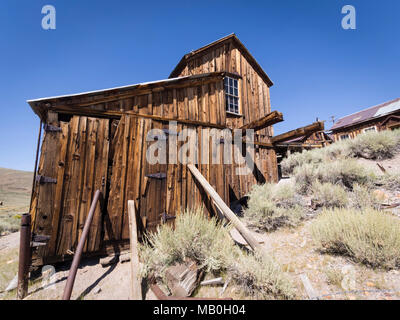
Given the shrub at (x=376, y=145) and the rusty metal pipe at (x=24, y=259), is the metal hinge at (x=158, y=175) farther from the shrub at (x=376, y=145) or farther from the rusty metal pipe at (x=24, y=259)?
the shrub at (x=376, y=145)

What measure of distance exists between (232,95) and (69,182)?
7.21 metres

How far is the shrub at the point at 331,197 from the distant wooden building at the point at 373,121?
1849 centimetres

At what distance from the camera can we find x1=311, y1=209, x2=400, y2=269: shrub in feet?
8.37

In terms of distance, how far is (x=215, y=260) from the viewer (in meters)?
2.95

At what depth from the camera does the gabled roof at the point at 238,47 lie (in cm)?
823

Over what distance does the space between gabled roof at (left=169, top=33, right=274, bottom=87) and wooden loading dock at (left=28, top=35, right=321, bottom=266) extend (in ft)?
9.76

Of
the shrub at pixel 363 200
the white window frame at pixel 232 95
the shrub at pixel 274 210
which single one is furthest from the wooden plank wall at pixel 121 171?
the shrub at pixel 363 200

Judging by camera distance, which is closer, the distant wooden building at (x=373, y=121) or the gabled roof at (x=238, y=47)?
the gabled roof at (x=238, y=47)

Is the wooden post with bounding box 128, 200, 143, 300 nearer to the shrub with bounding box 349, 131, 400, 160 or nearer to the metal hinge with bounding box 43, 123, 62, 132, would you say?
the metal hinge with bounding box 43, 123, 62, 132

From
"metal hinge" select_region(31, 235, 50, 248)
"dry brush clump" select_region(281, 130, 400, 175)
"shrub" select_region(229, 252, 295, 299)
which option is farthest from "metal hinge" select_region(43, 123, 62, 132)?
"dry brush clump" select_region(281, 130, 400, 175)

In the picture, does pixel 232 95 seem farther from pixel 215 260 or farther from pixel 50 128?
pixel 215 260

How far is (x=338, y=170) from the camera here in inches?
230

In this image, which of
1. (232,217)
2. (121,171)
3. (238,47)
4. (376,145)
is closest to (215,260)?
(232,217)

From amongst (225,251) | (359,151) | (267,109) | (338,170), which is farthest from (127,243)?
(359,151)
